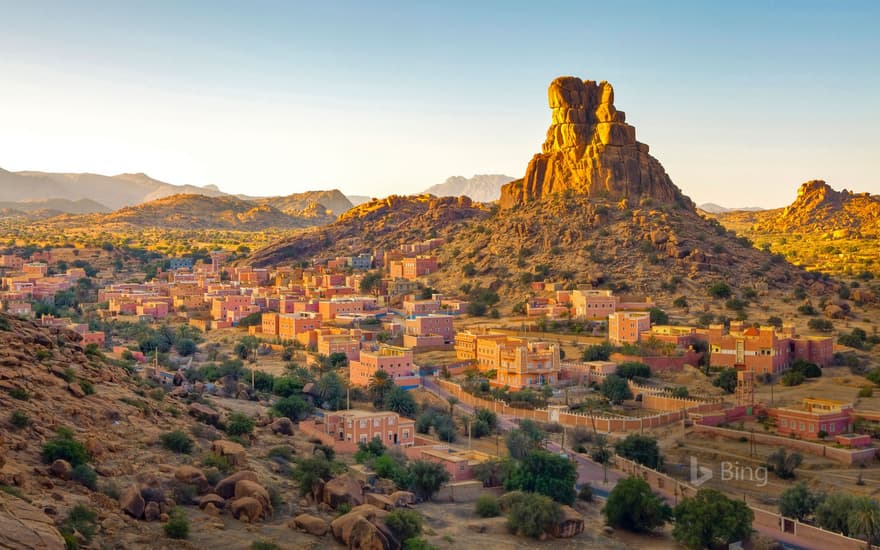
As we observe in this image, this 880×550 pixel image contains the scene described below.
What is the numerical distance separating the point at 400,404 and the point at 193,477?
17115 mm

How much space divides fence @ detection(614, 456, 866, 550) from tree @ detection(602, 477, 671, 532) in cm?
269

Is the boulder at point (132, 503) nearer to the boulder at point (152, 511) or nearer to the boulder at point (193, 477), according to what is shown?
the boulder at point (152, 511)

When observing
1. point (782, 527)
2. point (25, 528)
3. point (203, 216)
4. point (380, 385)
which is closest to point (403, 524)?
point (25, 528)

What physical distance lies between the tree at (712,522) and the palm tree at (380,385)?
55.0 feet

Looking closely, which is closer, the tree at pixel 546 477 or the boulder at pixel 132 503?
the boulder at pixel 132 503

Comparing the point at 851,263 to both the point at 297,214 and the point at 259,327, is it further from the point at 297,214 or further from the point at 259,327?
the point at 297,214

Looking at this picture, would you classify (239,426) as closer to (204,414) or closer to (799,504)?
(204,414)

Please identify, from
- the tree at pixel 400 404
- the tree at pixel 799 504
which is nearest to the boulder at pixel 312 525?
the tree at pixel 799 504

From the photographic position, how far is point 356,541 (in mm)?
19609

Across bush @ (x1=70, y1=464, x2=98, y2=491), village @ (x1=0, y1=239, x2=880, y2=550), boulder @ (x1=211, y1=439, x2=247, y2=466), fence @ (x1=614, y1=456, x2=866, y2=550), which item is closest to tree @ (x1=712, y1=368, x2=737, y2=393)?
village @ (x1=0, y1=239, x2=880, y2=550)

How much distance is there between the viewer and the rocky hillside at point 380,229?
8819cm

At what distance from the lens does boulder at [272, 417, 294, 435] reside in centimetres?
2944

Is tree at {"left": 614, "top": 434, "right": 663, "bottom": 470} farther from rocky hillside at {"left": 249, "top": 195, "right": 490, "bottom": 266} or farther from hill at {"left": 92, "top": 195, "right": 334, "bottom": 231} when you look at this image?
hill at {"left": 92, "top": 195, "right": 334, "bottom": 231}

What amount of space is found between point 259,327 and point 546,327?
17.1 metres
